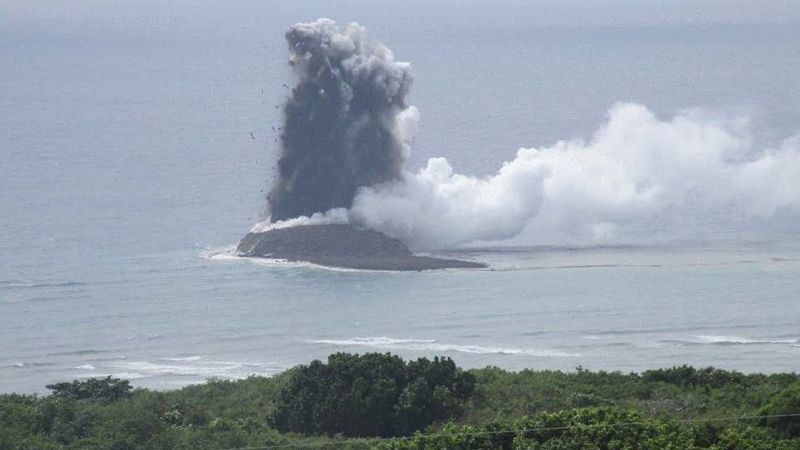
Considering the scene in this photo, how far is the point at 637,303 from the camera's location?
84812 millimetres

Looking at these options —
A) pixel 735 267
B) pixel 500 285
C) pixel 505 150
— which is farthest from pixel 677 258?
pixel 505 150

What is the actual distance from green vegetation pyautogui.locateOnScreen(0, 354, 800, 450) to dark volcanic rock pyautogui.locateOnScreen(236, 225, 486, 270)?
41080mm

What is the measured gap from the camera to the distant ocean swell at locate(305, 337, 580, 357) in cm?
7394

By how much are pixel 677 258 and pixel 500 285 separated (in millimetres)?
11257

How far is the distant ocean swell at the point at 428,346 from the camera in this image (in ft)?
243

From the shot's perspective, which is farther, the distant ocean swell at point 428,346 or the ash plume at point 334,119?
the ash plume at point 334,119

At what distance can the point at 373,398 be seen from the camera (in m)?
48.7

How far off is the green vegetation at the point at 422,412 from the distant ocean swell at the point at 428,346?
20.3 m

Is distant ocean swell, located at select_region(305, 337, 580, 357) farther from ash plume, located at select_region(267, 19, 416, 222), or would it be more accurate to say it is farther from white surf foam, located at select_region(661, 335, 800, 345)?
ash plume, located at select_region(267, 19, 416, 222)

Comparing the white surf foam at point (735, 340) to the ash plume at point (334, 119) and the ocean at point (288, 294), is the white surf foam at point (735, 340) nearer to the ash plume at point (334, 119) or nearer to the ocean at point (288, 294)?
the ocean at point (288, 294)

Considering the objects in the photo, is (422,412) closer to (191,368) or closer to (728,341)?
(191,368)

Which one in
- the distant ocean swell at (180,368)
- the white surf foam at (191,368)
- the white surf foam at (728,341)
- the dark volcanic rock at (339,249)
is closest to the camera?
the white surf foam at (191,368)

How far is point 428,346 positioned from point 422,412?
27411 mm

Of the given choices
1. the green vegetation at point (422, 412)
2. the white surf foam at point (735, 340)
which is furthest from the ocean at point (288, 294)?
the green vegetation at point (422, 412)
